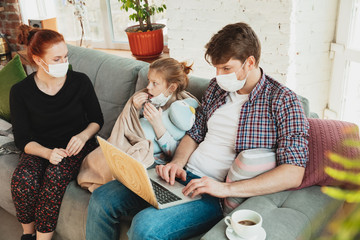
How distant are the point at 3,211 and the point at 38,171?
28.5 inches

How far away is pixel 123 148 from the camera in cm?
160

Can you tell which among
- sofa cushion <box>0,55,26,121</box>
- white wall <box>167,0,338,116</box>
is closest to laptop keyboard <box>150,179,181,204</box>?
white wall <box>167,0,338,116</box>

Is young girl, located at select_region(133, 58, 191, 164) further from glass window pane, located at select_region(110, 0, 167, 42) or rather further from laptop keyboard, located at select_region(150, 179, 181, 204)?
glass window pane, located at select_region(110, 0, 167, 42)

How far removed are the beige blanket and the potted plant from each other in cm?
134

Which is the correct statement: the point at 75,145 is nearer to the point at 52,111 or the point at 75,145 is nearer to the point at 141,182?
the point at 52,111

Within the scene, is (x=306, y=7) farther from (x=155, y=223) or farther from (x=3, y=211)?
(x=3, y=211)

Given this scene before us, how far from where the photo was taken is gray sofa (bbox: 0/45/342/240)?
3.45ft

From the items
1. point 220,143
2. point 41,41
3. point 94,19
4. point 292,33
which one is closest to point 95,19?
point 94,19

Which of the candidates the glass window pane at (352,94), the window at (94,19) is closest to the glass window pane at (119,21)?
the window at (94,19)

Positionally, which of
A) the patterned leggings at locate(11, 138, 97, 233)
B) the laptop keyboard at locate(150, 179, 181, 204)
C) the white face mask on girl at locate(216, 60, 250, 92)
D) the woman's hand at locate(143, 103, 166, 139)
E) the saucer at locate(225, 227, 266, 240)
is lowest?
the patterned leggings at locate(11, 138, 97, 233)

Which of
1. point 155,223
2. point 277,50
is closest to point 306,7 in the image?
point 277,50

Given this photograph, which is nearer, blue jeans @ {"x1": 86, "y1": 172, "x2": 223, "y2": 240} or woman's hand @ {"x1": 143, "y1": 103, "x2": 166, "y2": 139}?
blue jeans @ {"x1": 86, "y1": 172, "x2": 223, "y2": 240}

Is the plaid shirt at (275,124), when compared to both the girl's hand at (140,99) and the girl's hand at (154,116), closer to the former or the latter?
the girl's hand at (154,116)

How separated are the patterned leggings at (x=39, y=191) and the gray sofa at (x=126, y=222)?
0.05 m
